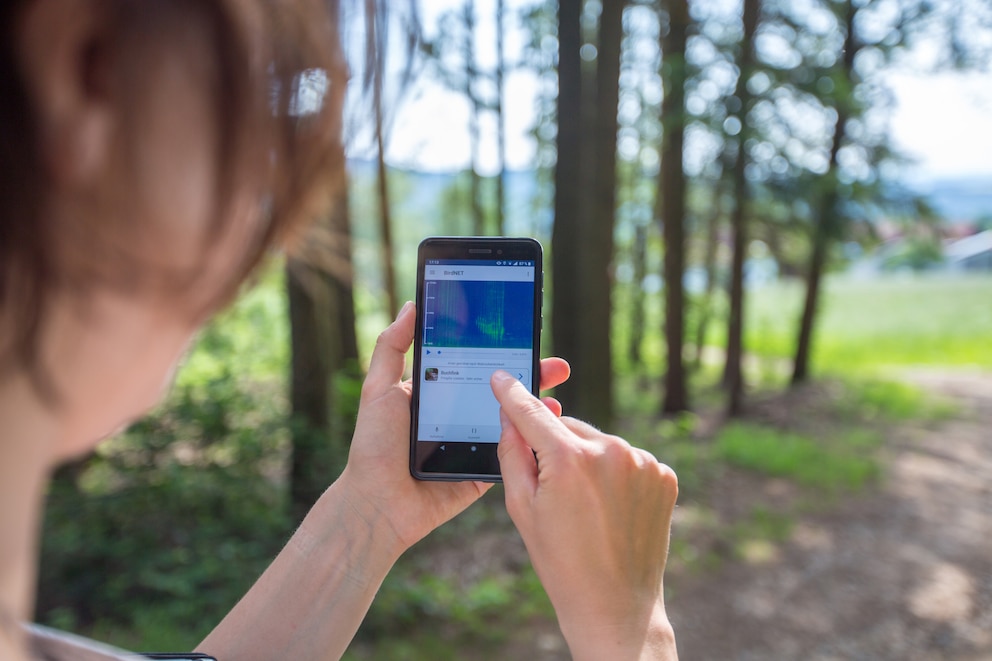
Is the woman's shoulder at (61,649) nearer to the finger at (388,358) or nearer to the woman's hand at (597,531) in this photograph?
the woman's hand at (597,531)

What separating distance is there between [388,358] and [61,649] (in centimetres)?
85

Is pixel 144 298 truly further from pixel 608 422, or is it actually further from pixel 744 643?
pixel 608 422

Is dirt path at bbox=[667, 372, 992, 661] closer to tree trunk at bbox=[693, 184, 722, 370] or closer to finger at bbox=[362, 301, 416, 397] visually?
finger at bbox=[362, 301, 416, 397]

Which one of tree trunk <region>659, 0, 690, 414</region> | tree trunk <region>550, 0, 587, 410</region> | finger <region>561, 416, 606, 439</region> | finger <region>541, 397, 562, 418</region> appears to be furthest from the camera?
tree trunk <region>659, 0, 690, 414</region>

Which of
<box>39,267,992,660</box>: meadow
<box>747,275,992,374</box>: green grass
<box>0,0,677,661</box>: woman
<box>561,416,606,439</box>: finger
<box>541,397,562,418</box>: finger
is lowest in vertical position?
<box>747,275,992,374</box>: green grass

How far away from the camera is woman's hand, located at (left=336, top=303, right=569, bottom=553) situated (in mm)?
1372

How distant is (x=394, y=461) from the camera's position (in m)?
1.43

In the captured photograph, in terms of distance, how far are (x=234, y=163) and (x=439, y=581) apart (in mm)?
4261

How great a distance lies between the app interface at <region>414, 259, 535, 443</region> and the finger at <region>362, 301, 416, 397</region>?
0.05 meters

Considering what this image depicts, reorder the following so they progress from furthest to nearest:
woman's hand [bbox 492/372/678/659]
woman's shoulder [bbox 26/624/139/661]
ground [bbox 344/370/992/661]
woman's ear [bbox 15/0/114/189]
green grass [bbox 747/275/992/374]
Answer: green grass [bbox 747/275/992/374] → ground [bbox 344/370/992/661] → woman's hand [bbox 492/372/678/659] → woman's shoulder [bbox 26/624/139/661] → woman's ear [bbox 15/0/114/189]

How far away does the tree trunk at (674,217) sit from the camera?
8.18m

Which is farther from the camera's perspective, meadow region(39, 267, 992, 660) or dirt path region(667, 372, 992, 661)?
dirt path region(667, 372, 992, 661)

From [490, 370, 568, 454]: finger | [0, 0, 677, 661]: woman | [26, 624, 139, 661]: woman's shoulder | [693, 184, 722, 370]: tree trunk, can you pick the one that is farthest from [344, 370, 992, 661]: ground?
[693, 184, 722, 370]: tree trunk

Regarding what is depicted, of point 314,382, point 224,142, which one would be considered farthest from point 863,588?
point 224,142
